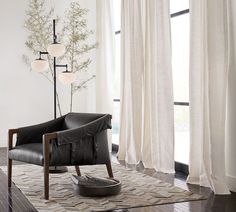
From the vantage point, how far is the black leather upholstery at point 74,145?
13.6 ft

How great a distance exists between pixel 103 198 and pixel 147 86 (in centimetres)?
215

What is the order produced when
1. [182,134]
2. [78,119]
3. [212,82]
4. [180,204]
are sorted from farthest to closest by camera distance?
[182,134]
[78,119]
[212,82]
[180,204]

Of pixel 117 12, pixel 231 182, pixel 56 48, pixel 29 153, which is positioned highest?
pixel 117 12

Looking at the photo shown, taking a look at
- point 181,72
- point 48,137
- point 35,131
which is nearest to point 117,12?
point 181,72

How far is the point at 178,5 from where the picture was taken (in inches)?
221

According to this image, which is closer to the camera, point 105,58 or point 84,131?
point 84,131

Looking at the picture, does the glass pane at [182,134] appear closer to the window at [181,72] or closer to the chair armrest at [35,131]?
the window at [181,72]

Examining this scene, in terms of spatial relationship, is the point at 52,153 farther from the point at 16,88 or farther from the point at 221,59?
the point at 16,88

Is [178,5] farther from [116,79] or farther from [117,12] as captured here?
[116,79]

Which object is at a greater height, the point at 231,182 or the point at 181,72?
the point at 181,72

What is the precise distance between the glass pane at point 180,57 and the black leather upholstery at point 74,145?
1.42 m

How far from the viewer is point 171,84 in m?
5.21

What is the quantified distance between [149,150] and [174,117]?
24.9 inches

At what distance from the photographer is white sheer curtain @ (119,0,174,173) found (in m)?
5.25
